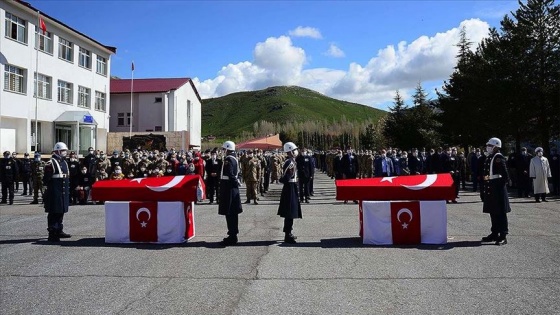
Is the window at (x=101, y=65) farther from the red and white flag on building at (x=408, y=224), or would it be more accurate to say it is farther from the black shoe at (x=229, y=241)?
the red and white flag on building at (x=408, y=224)

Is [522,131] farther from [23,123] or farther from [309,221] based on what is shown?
[23,123]

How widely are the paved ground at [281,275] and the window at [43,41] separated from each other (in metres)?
30.6

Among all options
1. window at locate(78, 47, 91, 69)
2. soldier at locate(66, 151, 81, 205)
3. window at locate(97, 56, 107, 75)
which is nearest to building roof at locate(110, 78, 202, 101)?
window at locate(97, 56, 107, 75)

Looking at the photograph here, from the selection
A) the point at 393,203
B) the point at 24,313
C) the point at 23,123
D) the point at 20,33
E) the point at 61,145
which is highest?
the point at 20,33

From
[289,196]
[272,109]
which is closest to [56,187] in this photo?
[289,196]

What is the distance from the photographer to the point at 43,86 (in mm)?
39438

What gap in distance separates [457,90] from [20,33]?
3584cm

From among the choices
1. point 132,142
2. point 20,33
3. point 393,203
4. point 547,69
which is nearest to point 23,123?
point 20,33

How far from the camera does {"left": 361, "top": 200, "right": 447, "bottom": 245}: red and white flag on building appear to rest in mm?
10008

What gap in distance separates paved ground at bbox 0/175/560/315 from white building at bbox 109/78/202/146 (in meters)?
49.0

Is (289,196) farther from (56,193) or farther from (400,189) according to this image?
(56,193)

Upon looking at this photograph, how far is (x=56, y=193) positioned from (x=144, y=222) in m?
2.20

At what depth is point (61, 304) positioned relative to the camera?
607 cm

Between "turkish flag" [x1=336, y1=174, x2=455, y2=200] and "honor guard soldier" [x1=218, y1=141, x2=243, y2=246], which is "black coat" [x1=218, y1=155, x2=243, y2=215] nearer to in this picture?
"honor guard soldier" [x1=218, y1=141, x2=243, y2=246]
